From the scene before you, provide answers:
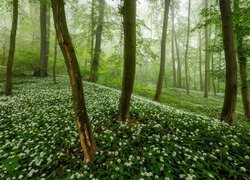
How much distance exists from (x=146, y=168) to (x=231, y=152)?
2291 mm

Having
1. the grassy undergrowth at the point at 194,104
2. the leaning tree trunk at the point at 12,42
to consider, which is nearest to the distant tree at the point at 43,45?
the leaning tree trunk at the point at 12,42

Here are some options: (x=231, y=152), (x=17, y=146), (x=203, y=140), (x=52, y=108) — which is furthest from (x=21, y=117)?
(x=231, y=152)

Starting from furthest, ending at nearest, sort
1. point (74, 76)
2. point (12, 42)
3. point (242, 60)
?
point (242, 60), point (12, 42), point (74, 76)

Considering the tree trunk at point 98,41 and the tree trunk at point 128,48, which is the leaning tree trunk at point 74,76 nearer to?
the tree trunk at point 128,48

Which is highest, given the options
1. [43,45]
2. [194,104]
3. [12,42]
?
[43,45]

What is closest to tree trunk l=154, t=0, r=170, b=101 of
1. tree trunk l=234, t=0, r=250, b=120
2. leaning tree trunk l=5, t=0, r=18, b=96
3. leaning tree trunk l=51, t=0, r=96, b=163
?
tree trunk l=234, t=0, r=250, b=120

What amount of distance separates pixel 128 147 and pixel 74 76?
2279 mm

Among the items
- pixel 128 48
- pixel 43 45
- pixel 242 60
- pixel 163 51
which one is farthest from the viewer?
pixel 43 45

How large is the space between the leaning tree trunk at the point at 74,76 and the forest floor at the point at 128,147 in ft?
1.09

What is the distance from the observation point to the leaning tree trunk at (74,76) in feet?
11.0

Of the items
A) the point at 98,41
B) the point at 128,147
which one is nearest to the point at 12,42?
the point at 98,41

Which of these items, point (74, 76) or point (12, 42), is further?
point (12, 42)

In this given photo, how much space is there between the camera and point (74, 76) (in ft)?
11.7

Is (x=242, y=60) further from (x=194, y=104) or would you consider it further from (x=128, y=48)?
(x=128, y=48)
